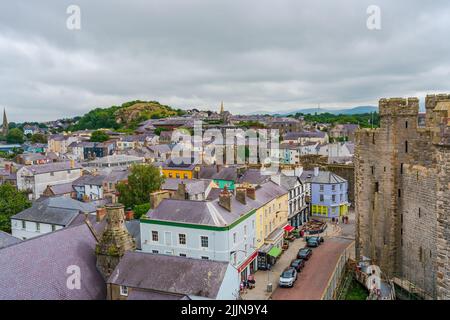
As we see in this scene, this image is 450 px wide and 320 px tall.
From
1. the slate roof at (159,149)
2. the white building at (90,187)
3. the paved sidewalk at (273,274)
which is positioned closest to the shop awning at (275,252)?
the paved sidewalk at (273,274)

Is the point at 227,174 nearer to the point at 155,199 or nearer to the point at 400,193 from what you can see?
the point at 155,199

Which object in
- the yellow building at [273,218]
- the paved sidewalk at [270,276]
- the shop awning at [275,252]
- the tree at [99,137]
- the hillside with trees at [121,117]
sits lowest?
the paved sidewalk at [270,276]

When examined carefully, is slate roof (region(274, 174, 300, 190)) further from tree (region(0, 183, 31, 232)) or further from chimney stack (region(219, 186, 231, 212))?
tree (region(0, 183, 31, 232))

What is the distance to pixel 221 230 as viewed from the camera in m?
25.3

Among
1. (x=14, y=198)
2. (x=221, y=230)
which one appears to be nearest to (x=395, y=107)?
(x=221, y=230)

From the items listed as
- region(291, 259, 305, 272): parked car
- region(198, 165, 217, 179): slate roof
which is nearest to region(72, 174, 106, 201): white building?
region(198, 165, 217, 179): slate roof

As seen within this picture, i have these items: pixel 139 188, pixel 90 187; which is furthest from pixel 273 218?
pixel 90 187

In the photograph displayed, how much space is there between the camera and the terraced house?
84.3 feet

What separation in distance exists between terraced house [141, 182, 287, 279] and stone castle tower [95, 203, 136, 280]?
8266mm

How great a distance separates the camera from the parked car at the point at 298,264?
2822 cm

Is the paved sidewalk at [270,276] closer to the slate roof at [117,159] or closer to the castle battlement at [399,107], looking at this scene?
the castle battlement at [399,107]

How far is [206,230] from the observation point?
84.5ft

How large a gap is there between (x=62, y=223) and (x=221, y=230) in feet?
50.6

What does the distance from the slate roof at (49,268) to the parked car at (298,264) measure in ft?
50.1
